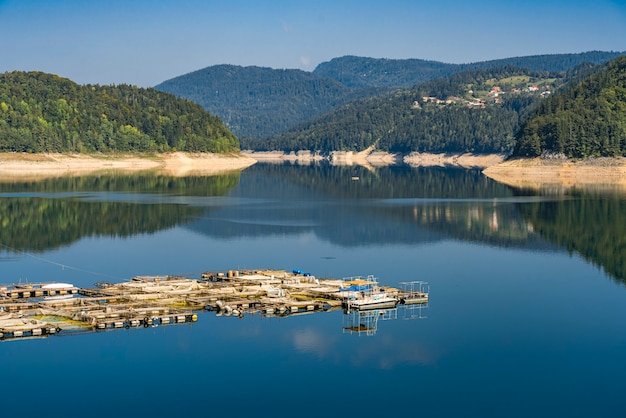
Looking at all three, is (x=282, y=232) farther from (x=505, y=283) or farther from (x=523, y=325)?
(x=523, y=325)

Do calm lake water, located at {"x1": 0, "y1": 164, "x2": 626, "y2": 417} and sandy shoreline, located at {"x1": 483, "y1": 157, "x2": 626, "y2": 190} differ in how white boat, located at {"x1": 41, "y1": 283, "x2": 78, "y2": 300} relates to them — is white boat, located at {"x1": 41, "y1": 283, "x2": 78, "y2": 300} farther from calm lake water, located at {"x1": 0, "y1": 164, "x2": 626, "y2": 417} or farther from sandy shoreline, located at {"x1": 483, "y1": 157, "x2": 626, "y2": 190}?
sandy shoreline, located at {"x1": 483, "y1": 157, "x2": 626, "y2": 190}

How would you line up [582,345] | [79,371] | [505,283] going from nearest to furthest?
1. [79,371]
2. [582,345]
3. [505,283]

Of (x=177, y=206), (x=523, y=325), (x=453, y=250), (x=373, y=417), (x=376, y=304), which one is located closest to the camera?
(x=373, y=417)

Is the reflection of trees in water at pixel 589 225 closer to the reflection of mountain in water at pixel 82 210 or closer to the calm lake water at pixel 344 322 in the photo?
the calm lake water at pixel 344 322

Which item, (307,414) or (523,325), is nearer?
(307,414)

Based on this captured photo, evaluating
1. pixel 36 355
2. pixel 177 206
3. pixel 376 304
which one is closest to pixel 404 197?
pixel 177 206

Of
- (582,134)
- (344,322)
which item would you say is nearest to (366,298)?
(344,322)

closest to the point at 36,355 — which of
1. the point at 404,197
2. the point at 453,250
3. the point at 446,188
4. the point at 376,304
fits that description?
the point at 376,304

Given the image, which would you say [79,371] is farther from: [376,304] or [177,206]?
[177,206]
